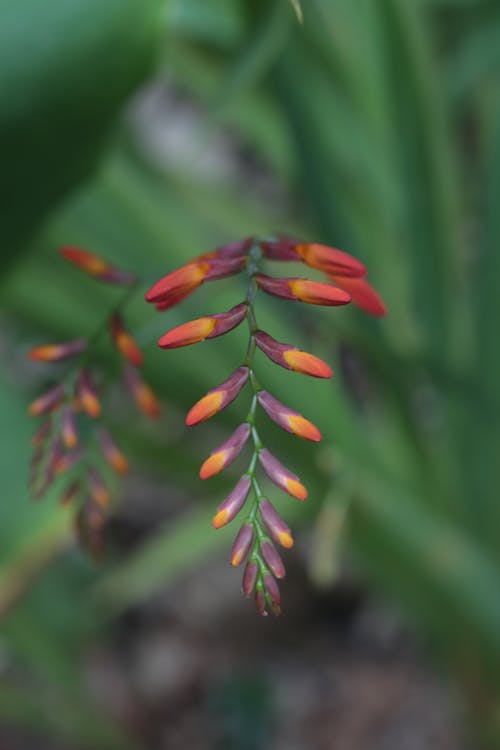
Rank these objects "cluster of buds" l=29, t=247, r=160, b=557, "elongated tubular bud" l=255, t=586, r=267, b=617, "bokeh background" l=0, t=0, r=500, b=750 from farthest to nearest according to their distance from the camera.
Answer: "bokeh background" l=0, t=0, r=500, b=750, "cluster of buds" l=29, t=247, r=160, b=557, "elongated tubular bud" l=255, t=586, r=267, b=617

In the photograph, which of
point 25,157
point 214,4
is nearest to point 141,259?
point 214,4

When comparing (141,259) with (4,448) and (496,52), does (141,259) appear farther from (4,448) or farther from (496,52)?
(496,52)

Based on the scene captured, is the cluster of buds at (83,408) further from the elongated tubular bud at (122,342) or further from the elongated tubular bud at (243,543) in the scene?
the elongated tubular bud at (243,543)

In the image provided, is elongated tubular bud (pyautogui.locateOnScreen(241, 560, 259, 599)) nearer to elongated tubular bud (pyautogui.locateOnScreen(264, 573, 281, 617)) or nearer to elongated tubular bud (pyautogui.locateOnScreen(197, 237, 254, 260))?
elongated tubular bud (pyautogui.locateOnScreen(264, 573, 281, 617))

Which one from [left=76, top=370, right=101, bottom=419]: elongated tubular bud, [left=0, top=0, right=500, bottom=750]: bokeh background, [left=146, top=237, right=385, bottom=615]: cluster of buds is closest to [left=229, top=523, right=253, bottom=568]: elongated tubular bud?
[left=146, top=237, right=385, bottom=615]: cluster of buds

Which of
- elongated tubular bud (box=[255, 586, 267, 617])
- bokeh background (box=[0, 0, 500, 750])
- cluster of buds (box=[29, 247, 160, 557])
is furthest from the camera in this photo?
bokeh background (box=[0, 0, 500, 750])

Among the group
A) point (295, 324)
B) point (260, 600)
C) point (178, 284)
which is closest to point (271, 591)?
point (260, 600)

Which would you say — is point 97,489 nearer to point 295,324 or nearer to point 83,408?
point 83,408

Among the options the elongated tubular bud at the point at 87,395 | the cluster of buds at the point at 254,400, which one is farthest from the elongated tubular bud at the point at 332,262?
the elongated tubular bud at the point at 87,395
